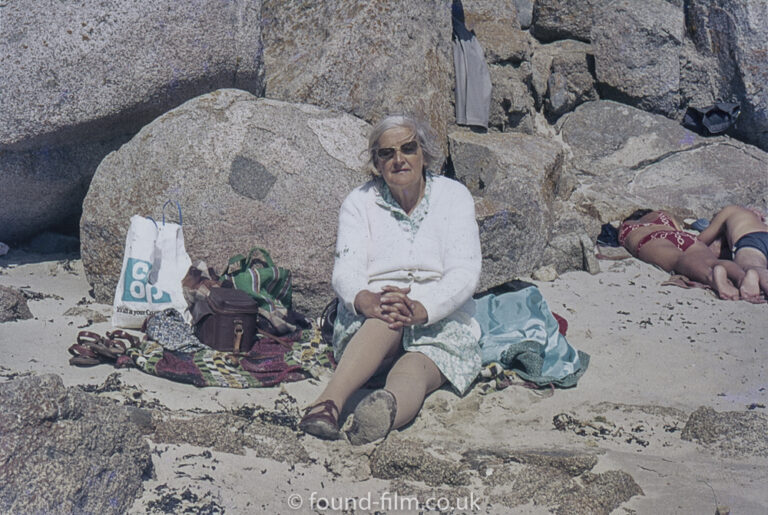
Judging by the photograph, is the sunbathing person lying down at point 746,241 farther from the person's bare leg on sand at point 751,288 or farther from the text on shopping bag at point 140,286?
the text on shopping bag at point 140,286

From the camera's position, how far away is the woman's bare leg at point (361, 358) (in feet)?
10.7

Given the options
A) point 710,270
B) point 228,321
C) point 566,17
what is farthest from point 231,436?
point 566,17

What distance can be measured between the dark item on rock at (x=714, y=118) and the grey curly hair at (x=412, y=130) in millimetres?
5287

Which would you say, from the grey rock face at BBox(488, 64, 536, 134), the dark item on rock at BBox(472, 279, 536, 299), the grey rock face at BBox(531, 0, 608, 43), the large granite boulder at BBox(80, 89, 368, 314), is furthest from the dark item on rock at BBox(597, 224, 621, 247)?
the grey rock face at BBox(531, 0, 608, 43)

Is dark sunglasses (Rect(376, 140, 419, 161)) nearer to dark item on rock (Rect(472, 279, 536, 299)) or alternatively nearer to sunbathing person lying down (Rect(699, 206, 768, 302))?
dark item on rock (Rect(472, 279, 536, 299))

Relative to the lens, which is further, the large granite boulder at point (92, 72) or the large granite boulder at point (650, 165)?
the large granite boulder at point (650, 165)

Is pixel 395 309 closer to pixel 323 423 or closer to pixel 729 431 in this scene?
pixel 323 423

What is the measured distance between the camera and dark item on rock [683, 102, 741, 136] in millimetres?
8156

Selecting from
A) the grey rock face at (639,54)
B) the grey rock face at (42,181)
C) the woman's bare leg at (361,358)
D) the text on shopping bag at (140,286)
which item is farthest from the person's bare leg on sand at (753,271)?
the grey rock face at (42,181)

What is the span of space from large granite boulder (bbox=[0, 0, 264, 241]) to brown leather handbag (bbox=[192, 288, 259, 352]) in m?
1.65

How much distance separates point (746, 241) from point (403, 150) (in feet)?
10.3

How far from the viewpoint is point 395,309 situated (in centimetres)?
348

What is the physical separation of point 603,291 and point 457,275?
6.90 feet

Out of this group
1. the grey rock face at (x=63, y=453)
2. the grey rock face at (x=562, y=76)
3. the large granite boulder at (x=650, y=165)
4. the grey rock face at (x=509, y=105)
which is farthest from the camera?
the grey rock face at (x=562, y=76)
